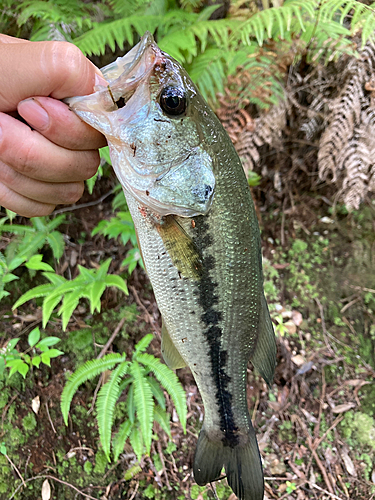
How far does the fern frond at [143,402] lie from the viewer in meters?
1.79

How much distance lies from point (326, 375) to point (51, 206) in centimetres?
249

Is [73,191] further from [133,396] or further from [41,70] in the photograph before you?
[133,396]

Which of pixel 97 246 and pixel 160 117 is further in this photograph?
pixel 97 246

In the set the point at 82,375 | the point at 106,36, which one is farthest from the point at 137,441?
the point at 106,36

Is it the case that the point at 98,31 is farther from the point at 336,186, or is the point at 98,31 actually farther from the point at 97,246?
the point at 336,186

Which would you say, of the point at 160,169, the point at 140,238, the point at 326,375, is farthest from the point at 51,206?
the point at 326,375

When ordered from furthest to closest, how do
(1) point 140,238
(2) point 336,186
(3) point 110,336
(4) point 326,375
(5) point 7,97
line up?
(2) point 336,186 → (4) point 326,375 → (3) point 110,336 → (1) point 140,238 → (5) point 7,97

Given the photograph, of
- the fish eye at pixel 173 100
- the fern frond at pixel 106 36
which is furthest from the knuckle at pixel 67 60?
the fern frond at pixel 106 36

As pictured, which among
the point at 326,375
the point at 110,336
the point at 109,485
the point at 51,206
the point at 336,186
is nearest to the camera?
the point at 51,206

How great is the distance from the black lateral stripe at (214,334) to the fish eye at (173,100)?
0.36 meters

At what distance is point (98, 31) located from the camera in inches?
81.7

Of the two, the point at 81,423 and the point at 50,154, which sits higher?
the point at 50,154

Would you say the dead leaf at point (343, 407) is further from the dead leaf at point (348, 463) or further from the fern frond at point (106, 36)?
the fern frond at point (106, 36)

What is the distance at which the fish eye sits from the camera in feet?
3.14
